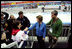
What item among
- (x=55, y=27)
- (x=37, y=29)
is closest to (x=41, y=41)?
(x=37, y=29)

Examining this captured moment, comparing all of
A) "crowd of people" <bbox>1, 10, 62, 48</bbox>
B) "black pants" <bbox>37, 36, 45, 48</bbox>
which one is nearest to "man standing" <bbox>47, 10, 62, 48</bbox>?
"crowd of people" <bbox>1, 10, 62, 48</bbox>

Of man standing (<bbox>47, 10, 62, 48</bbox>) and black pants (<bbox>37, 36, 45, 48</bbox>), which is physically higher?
man standing (<bbox>47, 10, 62, 48</bbox>)

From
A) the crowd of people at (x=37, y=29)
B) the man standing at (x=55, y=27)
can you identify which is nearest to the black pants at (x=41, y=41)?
the crowd of people at (x=37, y=29)

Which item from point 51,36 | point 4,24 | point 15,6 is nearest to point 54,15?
point 51,36

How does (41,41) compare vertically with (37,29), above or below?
below

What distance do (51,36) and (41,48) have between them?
43cm

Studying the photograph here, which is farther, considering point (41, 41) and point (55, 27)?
point (41, 41)

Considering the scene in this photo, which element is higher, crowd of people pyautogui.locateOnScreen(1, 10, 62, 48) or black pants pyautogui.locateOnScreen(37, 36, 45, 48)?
crowd of people pyautogui.locateOnScreen(1, 10, 62, 48)

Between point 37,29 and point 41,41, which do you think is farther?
point 41,41

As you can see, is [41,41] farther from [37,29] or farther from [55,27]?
[55,27]

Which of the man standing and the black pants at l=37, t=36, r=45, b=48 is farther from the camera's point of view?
the black pants at l=37, t=36, r=45, b=48

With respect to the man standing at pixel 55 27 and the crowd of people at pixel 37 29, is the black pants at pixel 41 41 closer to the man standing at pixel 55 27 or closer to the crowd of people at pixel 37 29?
the crowd of people at pixel 37 29

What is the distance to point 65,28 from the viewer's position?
313 centimetres

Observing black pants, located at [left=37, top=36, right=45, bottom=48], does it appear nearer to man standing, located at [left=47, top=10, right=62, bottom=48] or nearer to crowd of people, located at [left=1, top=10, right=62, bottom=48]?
crowd of people, located at [left=1, top=10, right=62, bottom=48]
